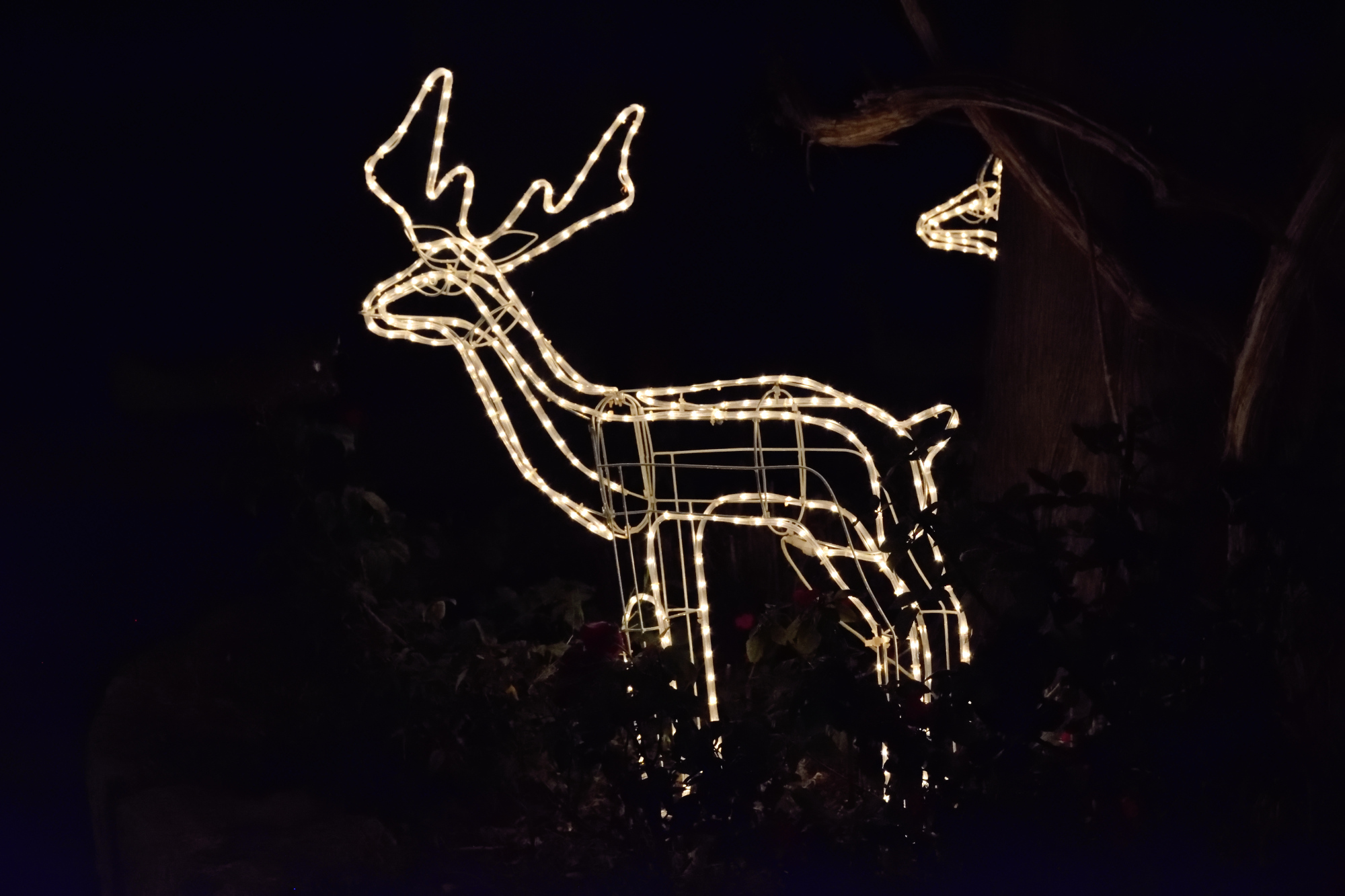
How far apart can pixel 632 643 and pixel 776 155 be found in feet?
5.84

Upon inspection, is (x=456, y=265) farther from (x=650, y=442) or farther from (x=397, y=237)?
(x=397, y=237)

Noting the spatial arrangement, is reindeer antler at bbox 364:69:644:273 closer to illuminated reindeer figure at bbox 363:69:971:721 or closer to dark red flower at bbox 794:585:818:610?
illuminated reindeer figure at bbox 363:69:971:721

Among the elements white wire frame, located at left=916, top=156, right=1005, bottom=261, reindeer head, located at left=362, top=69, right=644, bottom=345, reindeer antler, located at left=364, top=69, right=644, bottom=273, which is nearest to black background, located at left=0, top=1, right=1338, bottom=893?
white wire frame, located at left=916, top=156, right=1005, bottom=261

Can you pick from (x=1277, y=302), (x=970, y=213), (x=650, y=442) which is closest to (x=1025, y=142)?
(x=1277, y=302)

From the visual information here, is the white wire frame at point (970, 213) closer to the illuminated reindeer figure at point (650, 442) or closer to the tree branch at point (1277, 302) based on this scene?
the illuminated reindeer figure at point (650, 442)

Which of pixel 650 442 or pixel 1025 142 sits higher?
pixel 1025 142

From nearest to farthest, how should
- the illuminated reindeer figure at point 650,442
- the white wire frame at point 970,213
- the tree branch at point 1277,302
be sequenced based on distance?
1. the tree branch at point 1277,302
2. the illuminated reindeer figure at point 650,442
3. the white wire frame at point 970,213

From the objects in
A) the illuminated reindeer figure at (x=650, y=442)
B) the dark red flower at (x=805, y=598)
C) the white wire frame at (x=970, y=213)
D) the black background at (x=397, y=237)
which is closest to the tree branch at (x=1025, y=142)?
the black background at (x=397, y=237)

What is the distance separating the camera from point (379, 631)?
3543mm

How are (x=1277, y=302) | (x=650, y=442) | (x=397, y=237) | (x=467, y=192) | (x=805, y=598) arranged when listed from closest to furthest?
(x=1277, y=302)
(x=805, y=598)
(x=467, y=192)
(x=650, y=442)
(x=397, y=237)

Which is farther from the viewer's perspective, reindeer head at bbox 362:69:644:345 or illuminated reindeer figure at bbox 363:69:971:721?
reindeer head at bbox 362:69:644:345

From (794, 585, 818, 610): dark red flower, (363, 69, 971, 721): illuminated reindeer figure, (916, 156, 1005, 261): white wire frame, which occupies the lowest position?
(794, 585, 818, 610): dark red flower

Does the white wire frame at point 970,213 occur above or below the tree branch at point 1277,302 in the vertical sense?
above

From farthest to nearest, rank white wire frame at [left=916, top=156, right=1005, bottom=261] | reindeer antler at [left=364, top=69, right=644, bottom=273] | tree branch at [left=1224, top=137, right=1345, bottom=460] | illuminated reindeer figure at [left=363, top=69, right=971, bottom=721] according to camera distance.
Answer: white wire frame at [left=916, top=156, right=1005, bottom=261], reindeer antler at [left=364, top=69, right=644, bottom=273], illuminated reindeer figure at [left=363, top=69, right=971, bottom=721], tree branch at [left=1224, top=137, right=1345, bottom=460]
